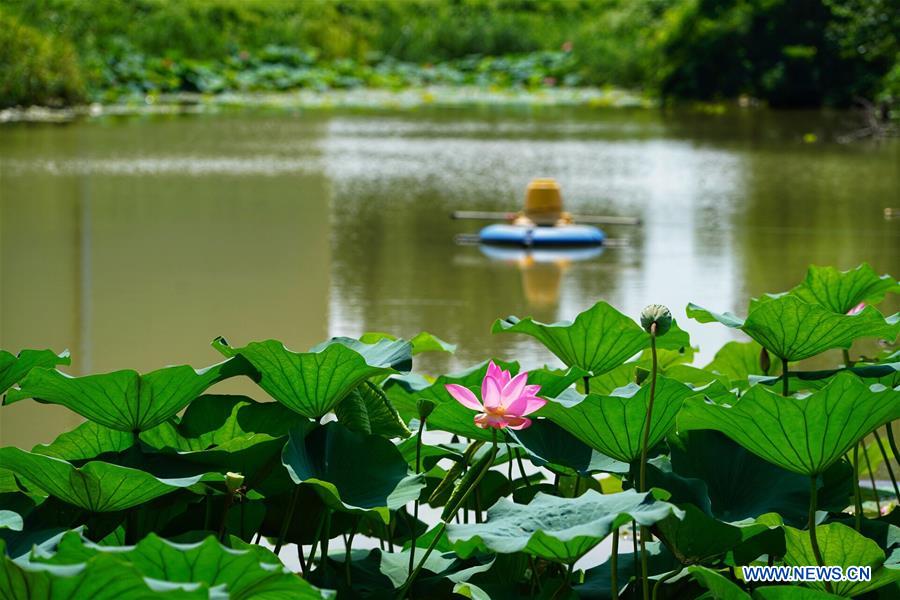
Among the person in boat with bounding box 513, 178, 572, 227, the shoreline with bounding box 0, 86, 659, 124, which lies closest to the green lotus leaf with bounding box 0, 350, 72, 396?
the person in boat with bounding box 513, 178, 572, 227

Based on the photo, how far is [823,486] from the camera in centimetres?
172

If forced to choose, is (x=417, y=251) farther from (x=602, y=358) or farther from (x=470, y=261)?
(x=602, y=358)

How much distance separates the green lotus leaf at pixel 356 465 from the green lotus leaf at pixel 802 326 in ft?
1.59

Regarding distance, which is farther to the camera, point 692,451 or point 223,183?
point 223,183

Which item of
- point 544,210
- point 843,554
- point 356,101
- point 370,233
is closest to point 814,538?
point 843,554

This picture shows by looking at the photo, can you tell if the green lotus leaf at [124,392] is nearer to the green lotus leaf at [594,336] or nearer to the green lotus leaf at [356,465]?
the green lotus leaf at [356,465]

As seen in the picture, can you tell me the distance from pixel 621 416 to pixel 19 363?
0.73 m

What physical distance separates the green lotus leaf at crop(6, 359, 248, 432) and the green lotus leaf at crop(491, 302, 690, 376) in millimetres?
427

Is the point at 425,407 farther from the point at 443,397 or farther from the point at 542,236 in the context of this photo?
the point at 542,236

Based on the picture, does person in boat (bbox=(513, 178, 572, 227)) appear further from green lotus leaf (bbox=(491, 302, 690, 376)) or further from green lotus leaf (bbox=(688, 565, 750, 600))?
green lotus leaf (bbox=(688, 565, 750, 600))

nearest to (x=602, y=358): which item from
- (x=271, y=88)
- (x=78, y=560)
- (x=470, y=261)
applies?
(x=78, y=560)

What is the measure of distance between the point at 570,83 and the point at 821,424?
24.5 metres

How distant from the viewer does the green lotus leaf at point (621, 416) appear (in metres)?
1.52

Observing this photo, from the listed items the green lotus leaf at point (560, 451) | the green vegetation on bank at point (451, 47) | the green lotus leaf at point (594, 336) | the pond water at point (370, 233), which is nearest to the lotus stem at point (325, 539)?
the green lotus leaf at point (560, 451)
